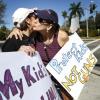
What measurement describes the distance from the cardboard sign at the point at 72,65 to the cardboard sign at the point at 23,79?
439 mm

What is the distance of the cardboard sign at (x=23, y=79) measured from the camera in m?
3.12

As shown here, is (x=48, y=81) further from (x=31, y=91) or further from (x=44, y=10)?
(x=44, y=10)

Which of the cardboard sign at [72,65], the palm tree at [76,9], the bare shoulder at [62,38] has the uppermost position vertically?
the bare shoulder at [62,38]

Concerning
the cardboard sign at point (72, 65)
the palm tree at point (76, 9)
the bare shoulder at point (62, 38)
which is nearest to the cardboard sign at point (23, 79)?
the cardboard sign at point (72, 65)

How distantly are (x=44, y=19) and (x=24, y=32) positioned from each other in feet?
1.18

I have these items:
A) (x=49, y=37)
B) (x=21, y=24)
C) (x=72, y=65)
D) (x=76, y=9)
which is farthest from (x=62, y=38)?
(x=76, y=9)

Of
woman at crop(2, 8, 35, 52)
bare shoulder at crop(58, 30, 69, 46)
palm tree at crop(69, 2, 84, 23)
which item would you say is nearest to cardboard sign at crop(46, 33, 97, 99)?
bare shoulder at crop(58, 30, 69, 46)

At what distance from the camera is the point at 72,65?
4.74m

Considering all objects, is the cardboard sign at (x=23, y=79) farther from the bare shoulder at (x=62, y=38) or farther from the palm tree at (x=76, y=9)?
the palm tree at (x=76, y=9)

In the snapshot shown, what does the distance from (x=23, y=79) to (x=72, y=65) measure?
1.39 m

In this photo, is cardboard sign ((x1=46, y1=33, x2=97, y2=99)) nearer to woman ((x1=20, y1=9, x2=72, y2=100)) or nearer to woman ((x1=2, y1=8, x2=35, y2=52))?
woman ((x1=20, y1=9, x2=72, y2=100))

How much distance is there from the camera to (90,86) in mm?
10453

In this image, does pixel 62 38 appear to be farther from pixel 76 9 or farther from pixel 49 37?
pixel 76 9

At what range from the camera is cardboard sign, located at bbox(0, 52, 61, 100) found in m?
3.12
